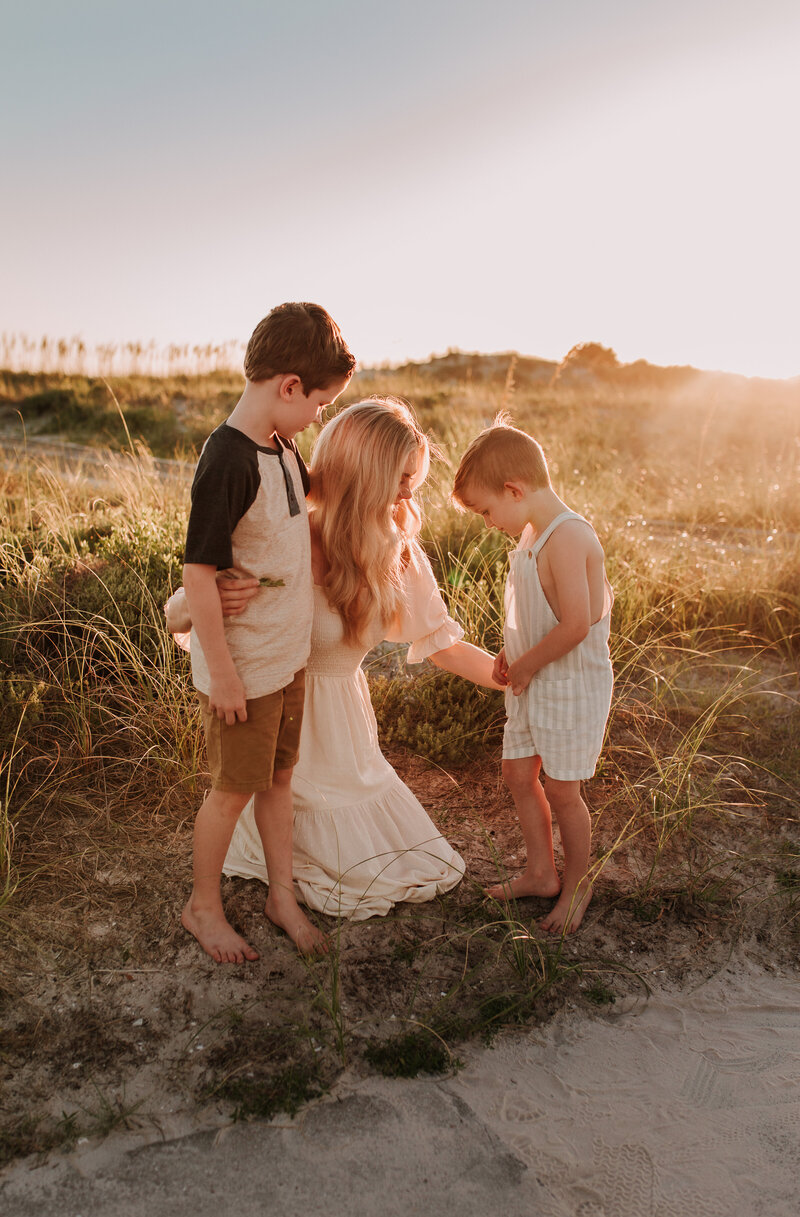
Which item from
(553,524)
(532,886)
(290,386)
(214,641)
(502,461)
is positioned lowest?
(532,886)

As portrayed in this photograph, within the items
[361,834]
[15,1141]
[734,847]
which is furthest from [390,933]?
[734,847]

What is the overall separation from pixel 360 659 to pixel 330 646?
14 cm

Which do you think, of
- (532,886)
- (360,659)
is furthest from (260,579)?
(532,886)

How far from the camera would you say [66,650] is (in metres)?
3.54

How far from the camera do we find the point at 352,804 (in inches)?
104

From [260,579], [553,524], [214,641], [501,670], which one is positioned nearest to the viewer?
[214,641]

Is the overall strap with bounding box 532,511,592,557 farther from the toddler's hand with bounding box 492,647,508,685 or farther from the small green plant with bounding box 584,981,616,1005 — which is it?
the small green plant with bounding box 584,981,616,1005

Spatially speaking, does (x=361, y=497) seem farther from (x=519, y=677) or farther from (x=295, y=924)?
(x=295, y=924)

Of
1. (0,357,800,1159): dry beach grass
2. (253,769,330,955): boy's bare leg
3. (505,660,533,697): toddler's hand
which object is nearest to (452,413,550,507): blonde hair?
(505,660,533,697): toddler's hand

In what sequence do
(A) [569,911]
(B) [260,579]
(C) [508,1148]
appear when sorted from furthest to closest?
1. (A) [569,911]
2. (B) [260,579]
3. (C) [508,1148]

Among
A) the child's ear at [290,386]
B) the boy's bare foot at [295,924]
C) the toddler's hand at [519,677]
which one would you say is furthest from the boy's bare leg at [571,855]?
the child's ear at [290,386]

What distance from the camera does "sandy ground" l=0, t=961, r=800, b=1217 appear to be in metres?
1.67

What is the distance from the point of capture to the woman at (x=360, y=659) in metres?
2.35

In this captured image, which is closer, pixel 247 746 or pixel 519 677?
pixel 247 746
